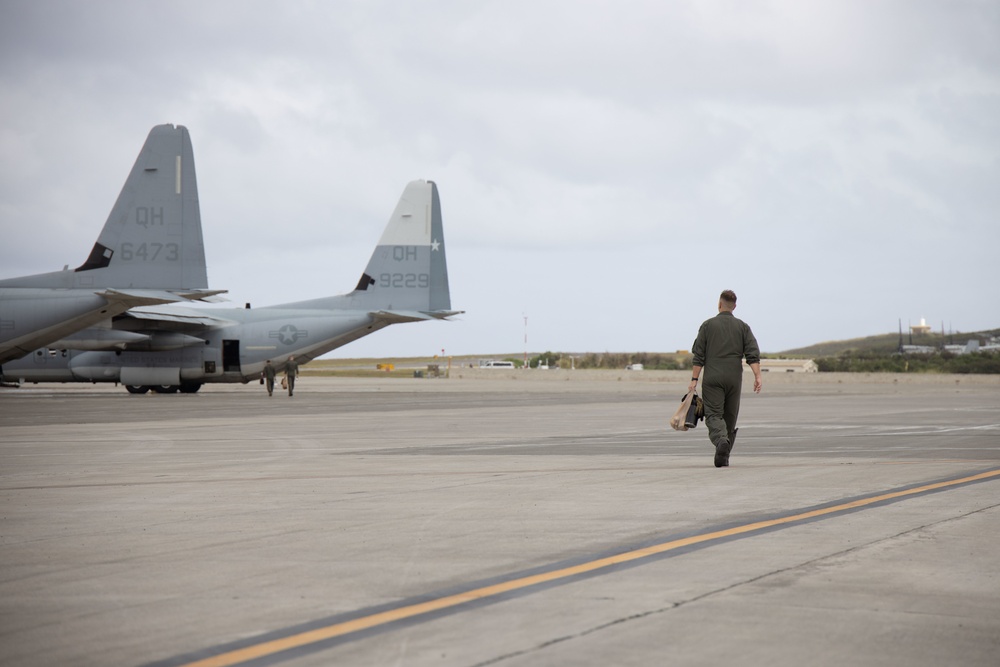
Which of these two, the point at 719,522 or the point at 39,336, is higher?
the point at 39,336

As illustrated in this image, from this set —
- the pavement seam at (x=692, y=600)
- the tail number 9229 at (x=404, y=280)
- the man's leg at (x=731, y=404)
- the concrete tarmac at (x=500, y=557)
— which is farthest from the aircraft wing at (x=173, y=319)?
the pavement seam at (x=692, y=600)

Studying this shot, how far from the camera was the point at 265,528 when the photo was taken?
25.9 ft

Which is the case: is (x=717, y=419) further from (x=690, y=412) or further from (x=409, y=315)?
(x=409, y=315)

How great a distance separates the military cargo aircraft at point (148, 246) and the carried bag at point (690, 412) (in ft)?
77.0

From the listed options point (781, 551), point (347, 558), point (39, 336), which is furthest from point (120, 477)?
point (39, 336)

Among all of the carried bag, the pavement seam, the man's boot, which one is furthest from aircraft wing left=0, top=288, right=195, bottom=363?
the pavement seam

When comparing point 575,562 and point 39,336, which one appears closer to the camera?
point 575,562

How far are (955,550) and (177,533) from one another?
5.31 meters

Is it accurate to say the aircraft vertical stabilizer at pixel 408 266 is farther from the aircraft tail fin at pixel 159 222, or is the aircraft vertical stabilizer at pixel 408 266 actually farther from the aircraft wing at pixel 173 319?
the aircraft tail fin at pixel 159 222

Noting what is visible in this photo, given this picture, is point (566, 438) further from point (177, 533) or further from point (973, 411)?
point (973, 411)

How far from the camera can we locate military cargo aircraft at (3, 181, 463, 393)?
144 ft

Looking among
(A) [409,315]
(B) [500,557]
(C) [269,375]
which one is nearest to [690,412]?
(B) [500,557]

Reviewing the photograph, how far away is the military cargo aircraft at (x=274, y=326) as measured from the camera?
43.8 metres

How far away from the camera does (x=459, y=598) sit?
5.45m
